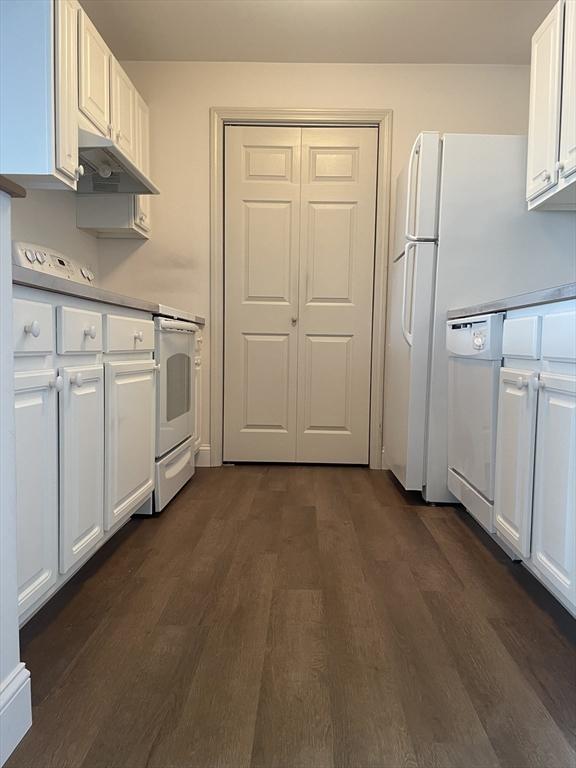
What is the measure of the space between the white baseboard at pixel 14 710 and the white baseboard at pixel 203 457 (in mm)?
2357

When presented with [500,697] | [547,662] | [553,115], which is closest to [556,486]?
[547,662]

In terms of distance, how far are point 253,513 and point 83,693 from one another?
1.34 meters

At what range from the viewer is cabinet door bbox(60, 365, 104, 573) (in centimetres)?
147

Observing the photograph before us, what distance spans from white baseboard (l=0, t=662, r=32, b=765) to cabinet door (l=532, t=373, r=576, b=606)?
1.24 m

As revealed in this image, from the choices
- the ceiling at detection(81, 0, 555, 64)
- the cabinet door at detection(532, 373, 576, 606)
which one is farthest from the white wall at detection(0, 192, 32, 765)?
the ceiling at detection(81, 0, 555, 64)

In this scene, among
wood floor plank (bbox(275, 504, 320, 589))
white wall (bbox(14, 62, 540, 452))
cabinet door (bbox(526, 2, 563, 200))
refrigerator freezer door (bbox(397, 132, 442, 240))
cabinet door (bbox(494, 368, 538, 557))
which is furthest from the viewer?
white wall (bbox(14, 62, 540, 452))

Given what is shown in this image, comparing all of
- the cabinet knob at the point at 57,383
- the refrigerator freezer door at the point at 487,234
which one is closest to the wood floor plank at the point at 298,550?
the refrigerator freezer door at the point at 487,234

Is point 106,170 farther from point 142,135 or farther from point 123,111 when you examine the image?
point 142,135

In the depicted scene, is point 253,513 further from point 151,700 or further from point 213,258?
point 213,258

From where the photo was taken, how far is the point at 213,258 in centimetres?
337

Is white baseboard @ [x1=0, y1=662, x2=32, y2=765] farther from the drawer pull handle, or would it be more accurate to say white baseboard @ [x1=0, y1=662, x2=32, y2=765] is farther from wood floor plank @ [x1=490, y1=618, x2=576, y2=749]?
wood floor plank @ [x1=490, y1=618, x2=576, y2=749]

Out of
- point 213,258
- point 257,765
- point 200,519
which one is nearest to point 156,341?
point 200,519

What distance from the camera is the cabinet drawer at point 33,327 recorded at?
4.02 ft

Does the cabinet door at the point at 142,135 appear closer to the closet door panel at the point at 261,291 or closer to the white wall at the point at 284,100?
the white wall at the point at 284,100
